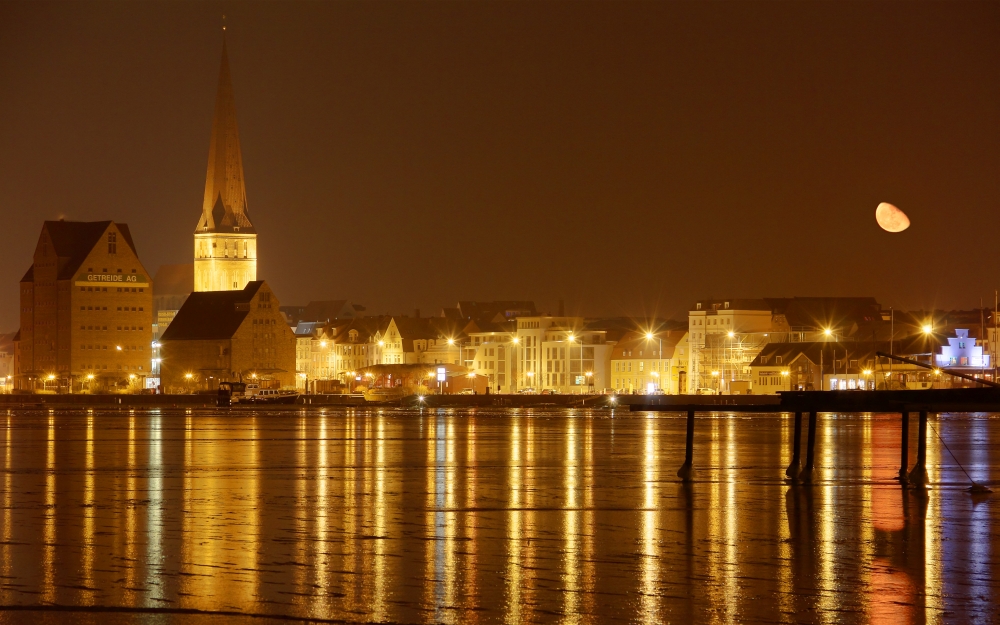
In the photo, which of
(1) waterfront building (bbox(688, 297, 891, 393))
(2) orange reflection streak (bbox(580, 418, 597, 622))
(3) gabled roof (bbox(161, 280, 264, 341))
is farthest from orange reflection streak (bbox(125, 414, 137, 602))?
(1) waterfront building (bbox(688, 297, 891, 393))

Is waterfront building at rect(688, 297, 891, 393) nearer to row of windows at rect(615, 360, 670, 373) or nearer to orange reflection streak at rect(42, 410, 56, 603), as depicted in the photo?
row of windows at rect(615, 360, 670, 373)

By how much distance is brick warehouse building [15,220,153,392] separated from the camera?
16025 centimetres

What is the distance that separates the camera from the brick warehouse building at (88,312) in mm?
160250

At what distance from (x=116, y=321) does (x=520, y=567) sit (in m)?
154

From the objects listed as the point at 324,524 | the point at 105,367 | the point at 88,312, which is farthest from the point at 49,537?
the point at 88,312

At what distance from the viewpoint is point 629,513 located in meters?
21.1

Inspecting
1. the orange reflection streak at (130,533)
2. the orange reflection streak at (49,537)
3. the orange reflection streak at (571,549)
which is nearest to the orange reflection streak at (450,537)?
the orange reflection streak at (571,549)

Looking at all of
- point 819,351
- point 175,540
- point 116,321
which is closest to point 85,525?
point 175,540

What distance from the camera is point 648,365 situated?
539 ft

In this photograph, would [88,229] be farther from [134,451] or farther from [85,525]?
[85,525]

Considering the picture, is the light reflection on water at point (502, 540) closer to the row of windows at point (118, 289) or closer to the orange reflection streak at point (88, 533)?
the orange reflection streak at point (88, 533)

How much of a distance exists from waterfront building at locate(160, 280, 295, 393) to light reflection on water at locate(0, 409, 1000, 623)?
120878 millimetres

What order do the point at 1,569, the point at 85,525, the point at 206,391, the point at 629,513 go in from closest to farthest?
the point at 1,569, the point at 85,525, the point at 629,513, the point at 206,391

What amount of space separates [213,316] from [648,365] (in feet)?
158
